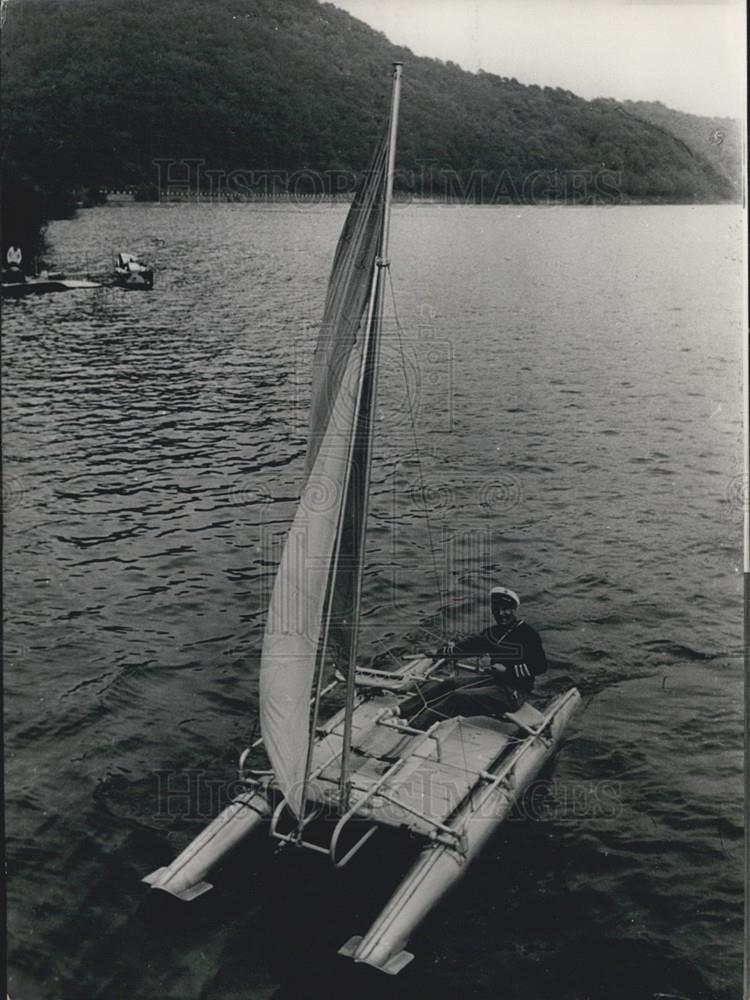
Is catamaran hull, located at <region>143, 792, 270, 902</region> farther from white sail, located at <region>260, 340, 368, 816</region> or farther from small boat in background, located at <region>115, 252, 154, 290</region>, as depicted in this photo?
small boat in background, located at <region>115, 252, 154, 290</region>

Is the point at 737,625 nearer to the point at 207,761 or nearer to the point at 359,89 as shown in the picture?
the point at 207,761

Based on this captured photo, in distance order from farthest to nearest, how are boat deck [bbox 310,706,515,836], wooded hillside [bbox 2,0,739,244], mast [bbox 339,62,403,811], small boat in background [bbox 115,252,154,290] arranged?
small boat in background [bbox 115,252,154,290] < wooded hillside [bbox 2,0,739,244] < boat deck [bbox 310,706,515,836] < mast [bbox 339,62,403,811]

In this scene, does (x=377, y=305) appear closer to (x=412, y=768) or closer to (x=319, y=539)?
(x=319, y=539)

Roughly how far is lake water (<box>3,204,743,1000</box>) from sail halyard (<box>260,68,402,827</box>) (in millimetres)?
1895

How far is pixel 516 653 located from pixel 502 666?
261 mm

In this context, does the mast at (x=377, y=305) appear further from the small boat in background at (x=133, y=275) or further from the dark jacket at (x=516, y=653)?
the small boat in background at (x=133, y=275)

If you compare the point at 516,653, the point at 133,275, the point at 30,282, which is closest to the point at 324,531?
the point at 516,653

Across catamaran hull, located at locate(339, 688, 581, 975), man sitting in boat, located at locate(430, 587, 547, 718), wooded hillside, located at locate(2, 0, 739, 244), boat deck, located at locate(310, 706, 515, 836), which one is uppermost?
wooded hillside, located at locate(2, 0, 739, 244)

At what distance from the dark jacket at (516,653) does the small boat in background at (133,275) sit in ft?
95.8

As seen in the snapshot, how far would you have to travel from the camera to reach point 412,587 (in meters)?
17.8

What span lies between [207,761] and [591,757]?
5162mm

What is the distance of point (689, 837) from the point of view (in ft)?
37.0

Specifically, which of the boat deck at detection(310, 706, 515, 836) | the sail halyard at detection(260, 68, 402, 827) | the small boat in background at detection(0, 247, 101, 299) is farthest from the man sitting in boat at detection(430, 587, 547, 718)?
the small boat in background at detection(0, 247, 101, 299)

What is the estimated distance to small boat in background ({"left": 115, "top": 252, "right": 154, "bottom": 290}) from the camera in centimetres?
3691
